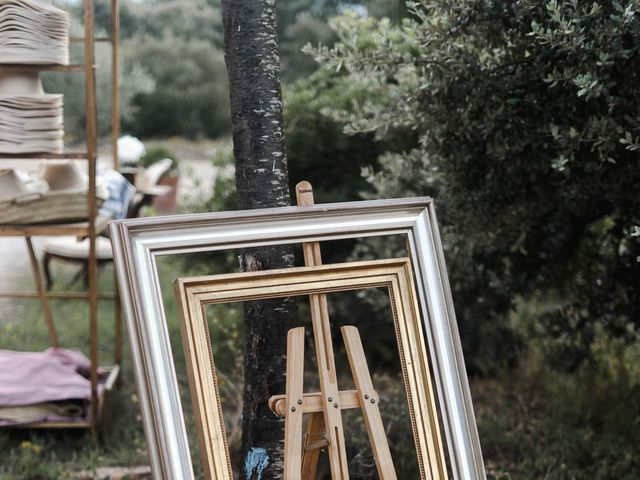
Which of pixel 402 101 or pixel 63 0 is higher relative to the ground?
pixel 63 0

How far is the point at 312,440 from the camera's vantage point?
2.37 meters

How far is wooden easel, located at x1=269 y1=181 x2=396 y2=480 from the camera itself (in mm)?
2273

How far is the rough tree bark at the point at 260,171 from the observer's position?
9.01 feet

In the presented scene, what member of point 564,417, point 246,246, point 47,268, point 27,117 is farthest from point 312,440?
point 47,268

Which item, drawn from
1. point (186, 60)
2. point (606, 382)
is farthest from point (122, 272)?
point (186, 60)

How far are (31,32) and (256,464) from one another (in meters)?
1.93

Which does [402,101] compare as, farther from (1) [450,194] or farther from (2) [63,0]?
(2) [63,0]

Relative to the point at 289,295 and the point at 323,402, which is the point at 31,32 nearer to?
the point at 289,295

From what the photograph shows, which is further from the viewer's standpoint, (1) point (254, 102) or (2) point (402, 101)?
(2) point (402, 101)

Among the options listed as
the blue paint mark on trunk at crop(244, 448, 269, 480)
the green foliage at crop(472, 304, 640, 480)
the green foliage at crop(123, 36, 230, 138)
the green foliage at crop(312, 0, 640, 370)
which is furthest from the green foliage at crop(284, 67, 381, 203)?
the green foliage at crop(123, 36, 230, 138)

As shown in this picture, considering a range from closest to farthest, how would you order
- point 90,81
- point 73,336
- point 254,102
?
1. point 254,102
2. point 90,81
3. point 73,336

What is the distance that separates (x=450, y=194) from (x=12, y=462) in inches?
88.5

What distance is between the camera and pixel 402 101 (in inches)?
139

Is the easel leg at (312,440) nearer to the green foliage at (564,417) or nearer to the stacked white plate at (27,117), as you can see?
the green foliage at (564,417)
